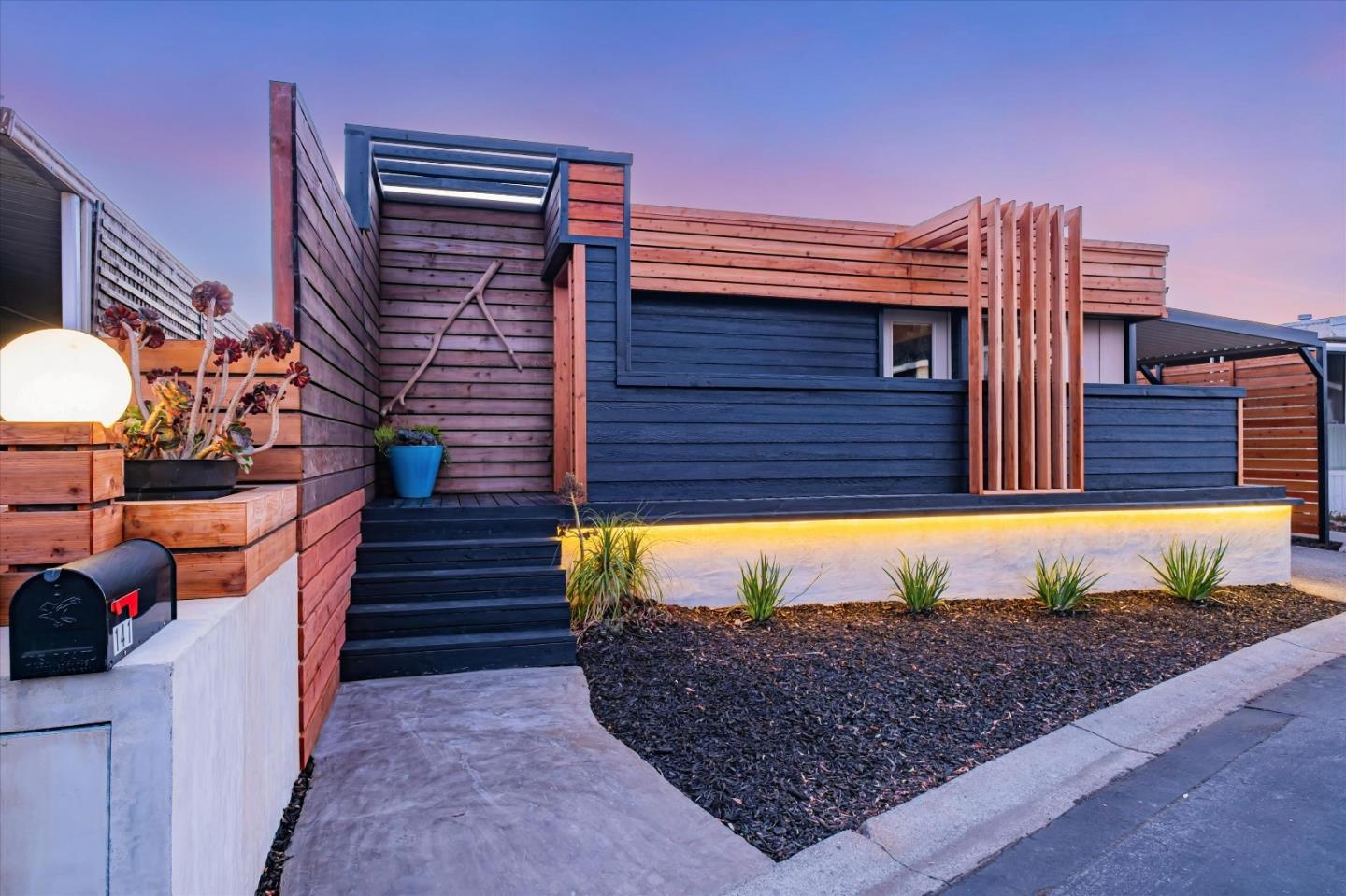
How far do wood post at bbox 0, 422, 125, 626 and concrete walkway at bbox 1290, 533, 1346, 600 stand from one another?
8.74m

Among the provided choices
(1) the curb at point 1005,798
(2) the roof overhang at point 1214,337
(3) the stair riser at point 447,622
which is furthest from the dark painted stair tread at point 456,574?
(2) the roof overhang at point 1214,337

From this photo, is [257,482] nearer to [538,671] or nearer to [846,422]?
[538,671]

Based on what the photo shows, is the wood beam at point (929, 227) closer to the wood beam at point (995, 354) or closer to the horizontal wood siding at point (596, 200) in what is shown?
the wood beam at point (995, 354)

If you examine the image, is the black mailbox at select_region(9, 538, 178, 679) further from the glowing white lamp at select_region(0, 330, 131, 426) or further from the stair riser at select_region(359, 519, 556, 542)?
the stair riser at select_region(359, 519, 556, 542)

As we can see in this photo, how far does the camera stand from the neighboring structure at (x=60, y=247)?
4.23m

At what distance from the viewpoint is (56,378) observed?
1676mm

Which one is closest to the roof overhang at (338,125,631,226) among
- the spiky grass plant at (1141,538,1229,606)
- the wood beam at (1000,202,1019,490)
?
the wood beam at (1000,202,1019,490)

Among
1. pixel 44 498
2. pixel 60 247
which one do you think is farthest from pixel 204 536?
pixel 60 247

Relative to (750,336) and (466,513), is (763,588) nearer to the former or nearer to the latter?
(466,513)

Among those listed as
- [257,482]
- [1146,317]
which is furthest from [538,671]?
[1146,317]

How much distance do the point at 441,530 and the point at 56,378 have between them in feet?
10.3

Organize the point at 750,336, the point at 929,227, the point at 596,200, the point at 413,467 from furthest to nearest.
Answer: the point at 750,336, the point at 929,227, the point at 413,467, the point at 596,200

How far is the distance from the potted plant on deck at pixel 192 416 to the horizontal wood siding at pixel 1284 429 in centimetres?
1145

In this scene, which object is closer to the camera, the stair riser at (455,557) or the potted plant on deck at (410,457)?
the stair riser at (455,557)
